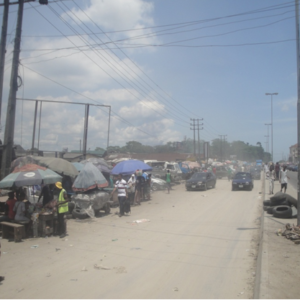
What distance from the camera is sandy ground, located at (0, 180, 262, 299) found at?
5.77 meters

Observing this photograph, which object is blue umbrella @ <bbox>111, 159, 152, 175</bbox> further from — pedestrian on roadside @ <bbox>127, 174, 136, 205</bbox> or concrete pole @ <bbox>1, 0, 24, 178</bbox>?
concrete pole @ <bbox>1, 0, 24, 178</bbox>

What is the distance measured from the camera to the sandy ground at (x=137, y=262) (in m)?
5.77

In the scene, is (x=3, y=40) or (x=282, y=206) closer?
(x=282, y=206)

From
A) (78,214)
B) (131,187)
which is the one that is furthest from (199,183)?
(78,214)

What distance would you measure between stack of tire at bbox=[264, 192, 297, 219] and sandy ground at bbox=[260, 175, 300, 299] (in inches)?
126

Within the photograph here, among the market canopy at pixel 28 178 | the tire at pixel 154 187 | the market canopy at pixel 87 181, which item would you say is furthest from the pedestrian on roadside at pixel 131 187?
the tire at pixel 154 187

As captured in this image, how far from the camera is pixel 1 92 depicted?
13672 millimetres

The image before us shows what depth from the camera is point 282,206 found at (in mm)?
13555

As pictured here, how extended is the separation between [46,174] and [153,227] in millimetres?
4287

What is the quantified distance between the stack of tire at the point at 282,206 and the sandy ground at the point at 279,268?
321cm

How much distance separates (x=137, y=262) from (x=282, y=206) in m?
8.42

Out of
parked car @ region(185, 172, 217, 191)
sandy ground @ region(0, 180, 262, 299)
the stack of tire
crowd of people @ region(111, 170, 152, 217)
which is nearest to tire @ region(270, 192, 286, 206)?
the stack of tire

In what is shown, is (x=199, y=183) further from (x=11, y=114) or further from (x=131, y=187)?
(x=11, y=114)

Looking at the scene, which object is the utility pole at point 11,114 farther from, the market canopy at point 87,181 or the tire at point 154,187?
the tire at point 154,187
